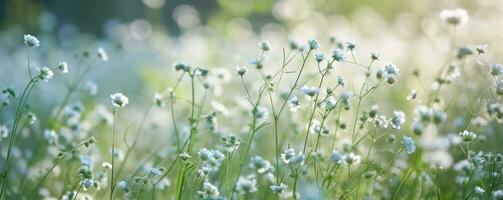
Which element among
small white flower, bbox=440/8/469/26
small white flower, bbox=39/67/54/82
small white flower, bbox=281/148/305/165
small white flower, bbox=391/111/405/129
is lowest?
small white flower, bbox=281/148/305/165

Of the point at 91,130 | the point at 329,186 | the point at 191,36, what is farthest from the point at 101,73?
the point at 329,186

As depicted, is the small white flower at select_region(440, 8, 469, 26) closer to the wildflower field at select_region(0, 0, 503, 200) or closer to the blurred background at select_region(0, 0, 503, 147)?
the wildflower field at select_region(0, 0, 503, 200)

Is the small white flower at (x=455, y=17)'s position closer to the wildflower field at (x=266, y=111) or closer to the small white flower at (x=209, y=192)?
the wildflower field at (x=266, y=111)

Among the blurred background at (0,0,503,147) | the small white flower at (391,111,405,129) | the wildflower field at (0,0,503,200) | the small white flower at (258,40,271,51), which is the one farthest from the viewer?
the blurred background at (0,0,503,147)

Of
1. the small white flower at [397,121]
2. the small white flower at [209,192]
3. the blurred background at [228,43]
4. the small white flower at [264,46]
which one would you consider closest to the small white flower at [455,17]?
the small white flower at [397,121]

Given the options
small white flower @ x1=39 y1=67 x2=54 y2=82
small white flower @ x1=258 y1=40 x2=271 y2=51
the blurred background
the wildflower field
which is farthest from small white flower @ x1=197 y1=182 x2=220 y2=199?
the blurred background

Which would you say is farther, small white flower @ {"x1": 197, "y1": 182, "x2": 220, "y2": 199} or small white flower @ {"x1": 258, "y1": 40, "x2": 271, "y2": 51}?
small white flower @ {"x1": 258, "y1": 40, "x2": 271, "y2": 51}

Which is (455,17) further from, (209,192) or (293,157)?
(209,192)

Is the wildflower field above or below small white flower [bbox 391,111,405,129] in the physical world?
above

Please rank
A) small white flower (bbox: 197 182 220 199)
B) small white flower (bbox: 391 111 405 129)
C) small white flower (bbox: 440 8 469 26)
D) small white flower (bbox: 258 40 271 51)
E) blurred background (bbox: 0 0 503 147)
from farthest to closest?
blurred background (bbox: 0 0 503 147) → small white flower (bbox: 440 8 469 26) → small white flower (bbox: 258 40 271 51) → small white flower (bbox: 391 111 405 129) → small white flower (bbox: 197 182 220 199)
